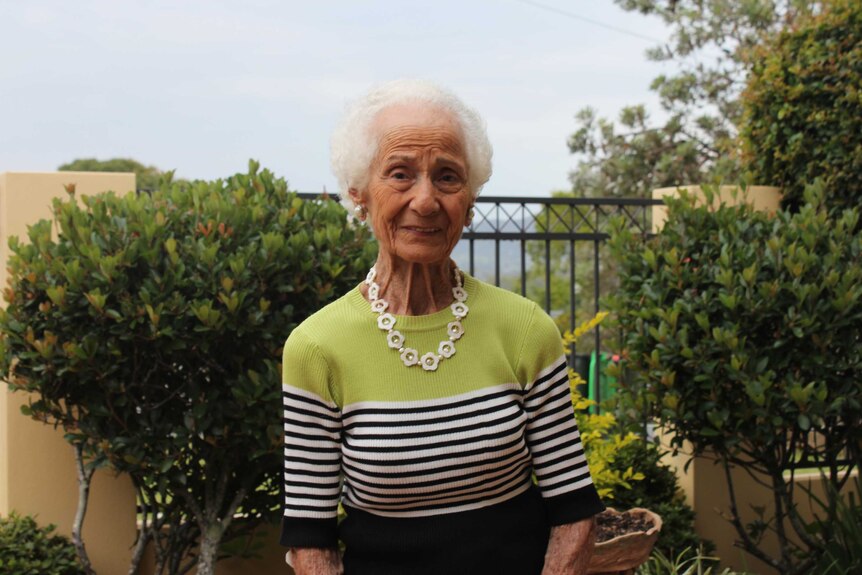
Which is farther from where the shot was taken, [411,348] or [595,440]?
[595,440]

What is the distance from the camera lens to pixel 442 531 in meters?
2.06

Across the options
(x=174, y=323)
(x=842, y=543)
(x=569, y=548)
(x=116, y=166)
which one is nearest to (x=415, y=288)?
(x=569, y=548)

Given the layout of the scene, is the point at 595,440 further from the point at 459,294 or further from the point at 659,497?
the point at 459,294

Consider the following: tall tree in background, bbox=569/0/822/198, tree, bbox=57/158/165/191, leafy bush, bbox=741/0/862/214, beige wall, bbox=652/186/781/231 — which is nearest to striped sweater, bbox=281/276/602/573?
beige wall, bbox=652/186/781/231

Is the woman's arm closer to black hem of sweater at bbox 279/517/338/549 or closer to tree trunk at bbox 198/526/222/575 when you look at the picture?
black hem of sweater at bbox 279/517/338/549

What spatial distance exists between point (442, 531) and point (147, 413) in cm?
265

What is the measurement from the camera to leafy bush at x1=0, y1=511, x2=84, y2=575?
4.65 m

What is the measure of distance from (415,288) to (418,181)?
23 cm

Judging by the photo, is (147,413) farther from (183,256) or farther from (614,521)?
(614,521)

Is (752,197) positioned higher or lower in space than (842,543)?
higher

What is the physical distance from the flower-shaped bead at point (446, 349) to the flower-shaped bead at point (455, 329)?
0.6 inches

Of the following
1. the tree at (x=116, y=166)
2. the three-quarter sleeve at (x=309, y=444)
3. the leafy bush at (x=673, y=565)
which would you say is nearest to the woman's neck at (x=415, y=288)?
the three-quarter sleeve at (x=309, y=444)

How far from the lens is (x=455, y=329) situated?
2082 millimetres

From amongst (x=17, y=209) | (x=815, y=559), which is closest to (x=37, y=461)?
(x=17, y=209)
